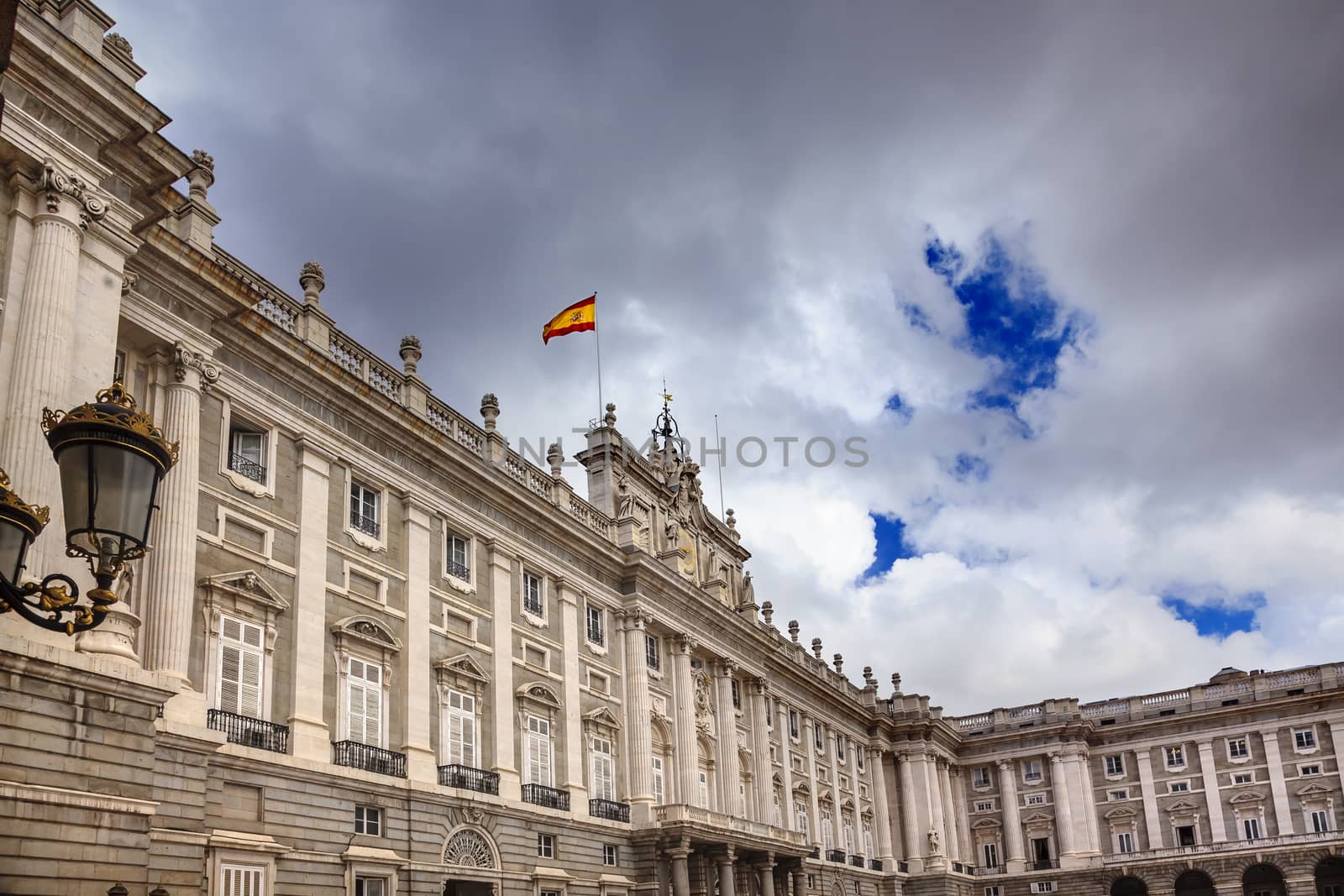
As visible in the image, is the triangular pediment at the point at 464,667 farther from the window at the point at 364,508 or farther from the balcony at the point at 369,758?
the window at the point at 364,508

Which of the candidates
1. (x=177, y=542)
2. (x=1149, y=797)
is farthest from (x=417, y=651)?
(x=1149, y=797)

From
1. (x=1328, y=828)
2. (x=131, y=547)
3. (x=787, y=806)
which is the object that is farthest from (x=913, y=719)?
(x=131, y=547)

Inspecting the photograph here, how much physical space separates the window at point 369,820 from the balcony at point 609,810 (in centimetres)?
1029

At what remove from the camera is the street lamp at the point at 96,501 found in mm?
6945

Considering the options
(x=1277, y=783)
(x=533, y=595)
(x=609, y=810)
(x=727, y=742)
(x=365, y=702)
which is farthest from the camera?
(x=1277, y=783)

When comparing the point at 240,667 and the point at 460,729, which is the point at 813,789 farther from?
the point at 240,667

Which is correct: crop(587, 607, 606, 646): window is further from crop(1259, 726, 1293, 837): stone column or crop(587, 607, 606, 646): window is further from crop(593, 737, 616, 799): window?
crop(1259, 726, 1293, 837): stone column

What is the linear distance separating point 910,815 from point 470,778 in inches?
1753

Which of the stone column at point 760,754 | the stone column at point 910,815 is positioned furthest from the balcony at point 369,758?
the stone column at point 910,815

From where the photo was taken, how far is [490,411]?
38.1 metres

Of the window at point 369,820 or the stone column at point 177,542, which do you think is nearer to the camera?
the stone column at point 177,542

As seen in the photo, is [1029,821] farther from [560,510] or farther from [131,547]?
[131,547]

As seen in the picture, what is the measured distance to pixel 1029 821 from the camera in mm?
75938

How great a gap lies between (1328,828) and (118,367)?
234ft
